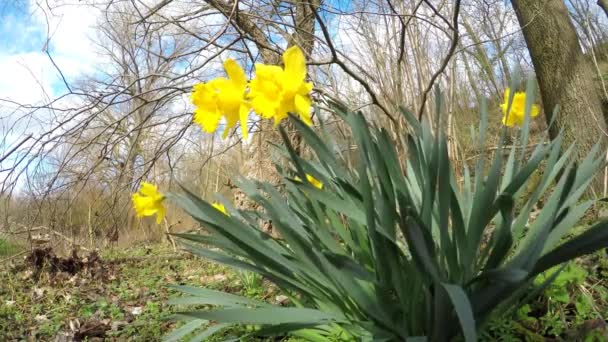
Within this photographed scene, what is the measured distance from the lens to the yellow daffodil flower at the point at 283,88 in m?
1.22

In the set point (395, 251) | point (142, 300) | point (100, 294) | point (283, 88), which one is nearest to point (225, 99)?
point (283, 88)

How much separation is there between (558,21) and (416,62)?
1.50 m

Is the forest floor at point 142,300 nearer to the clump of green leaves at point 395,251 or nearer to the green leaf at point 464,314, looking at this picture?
the clump of green leaves at point 395,251

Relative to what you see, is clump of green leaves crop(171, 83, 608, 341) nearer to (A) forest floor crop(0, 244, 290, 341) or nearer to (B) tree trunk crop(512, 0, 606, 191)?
(A) forest floor crop(0, 244, 290, 341)

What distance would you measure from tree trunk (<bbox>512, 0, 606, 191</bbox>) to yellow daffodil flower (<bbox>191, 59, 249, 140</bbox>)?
11.9 feet

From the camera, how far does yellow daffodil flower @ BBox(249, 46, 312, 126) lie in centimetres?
122

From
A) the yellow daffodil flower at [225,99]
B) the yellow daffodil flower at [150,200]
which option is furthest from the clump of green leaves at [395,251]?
the yellow daffodil flower at [150,200]

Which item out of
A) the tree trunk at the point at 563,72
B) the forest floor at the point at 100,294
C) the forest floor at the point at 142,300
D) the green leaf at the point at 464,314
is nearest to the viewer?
the green leaf at the point at 464,314

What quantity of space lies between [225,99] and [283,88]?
0.19m

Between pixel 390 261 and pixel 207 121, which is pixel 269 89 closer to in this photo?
pixel 207 121

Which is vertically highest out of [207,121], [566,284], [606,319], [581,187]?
[207,121]

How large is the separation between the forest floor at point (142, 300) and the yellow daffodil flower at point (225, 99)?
62cm

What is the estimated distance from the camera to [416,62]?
158 inches

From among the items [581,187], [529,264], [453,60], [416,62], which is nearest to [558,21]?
[453,60]
